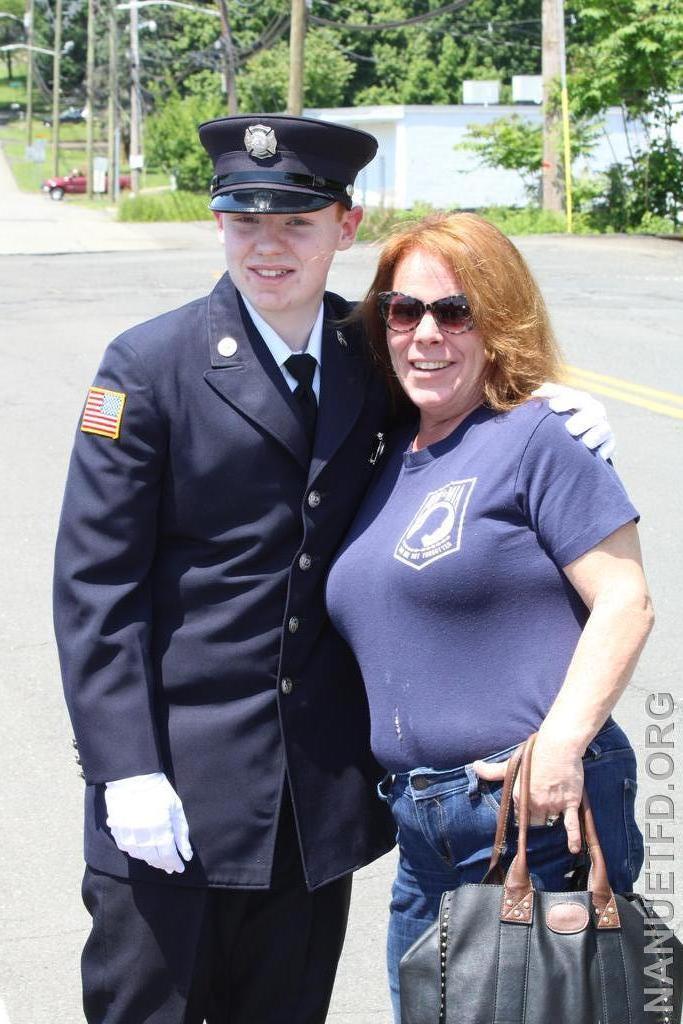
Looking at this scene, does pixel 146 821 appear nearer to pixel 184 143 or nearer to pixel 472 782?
pixel 472 782

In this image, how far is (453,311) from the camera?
2.37m

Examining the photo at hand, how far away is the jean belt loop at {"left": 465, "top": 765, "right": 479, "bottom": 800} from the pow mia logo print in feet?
1.09

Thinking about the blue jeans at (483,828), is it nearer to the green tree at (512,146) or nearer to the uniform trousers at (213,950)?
the uniform trousers at (213,950)

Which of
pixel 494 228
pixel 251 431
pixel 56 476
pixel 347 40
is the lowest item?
pixel 56 476

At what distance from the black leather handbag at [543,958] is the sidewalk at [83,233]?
22108mm

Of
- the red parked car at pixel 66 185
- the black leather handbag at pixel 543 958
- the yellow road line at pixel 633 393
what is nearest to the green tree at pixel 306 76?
the red parked car at pixel 66 185

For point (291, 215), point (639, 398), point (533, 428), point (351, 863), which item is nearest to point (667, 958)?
point (351, 863)

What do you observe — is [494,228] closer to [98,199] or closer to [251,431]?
[251,431]

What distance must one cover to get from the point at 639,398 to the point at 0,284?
10.2m

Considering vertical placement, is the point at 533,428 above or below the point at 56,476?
above

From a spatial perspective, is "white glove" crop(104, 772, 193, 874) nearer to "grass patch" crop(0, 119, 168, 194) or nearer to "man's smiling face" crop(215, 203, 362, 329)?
"man's smiling face" crop(215, 203, 362, 329)

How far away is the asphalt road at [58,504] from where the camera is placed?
3.63 meters

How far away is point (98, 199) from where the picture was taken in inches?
2169

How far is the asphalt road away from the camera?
363cm
